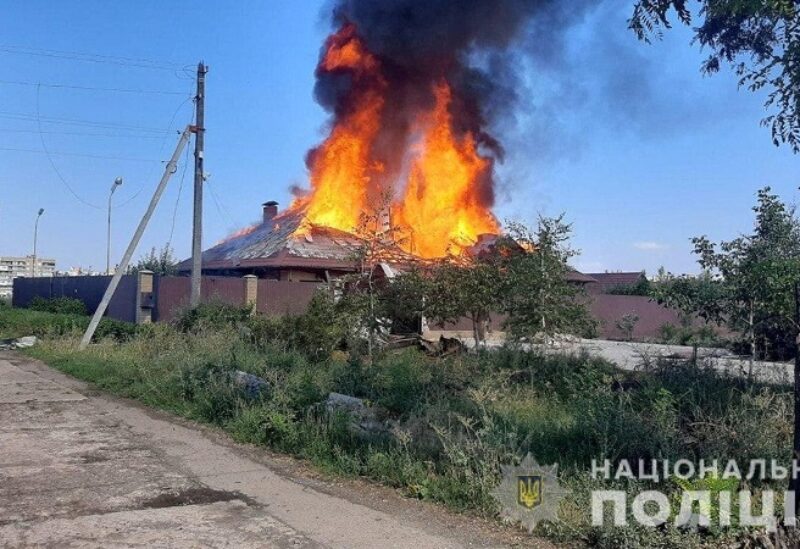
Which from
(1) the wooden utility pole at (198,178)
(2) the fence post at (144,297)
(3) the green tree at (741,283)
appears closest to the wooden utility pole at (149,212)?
(1) the wooden utility pole at (198,178)

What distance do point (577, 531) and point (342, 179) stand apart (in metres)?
21.8

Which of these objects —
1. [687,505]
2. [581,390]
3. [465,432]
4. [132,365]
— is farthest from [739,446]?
[132,365]

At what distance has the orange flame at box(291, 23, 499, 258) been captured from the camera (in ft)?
73.2

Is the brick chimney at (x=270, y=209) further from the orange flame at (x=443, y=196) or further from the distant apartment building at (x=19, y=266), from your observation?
the distant apartment building at (x=19, y=266)

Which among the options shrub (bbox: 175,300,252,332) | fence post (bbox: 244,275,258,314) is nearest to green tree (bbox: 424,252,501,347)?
shrub (bbox: 175,300,252,332)

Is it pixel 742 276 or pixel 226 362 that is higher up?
pixel 742 276

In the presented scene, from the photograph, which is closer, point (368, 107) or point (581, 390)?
point (581, 390)

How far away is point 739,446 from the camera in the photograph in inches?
215

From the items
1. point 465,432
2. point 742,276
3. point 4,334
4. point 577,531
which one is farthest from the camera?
point 4,334

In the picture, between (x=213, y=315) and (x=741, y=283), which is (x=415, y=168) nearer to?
(x=213, y=315)

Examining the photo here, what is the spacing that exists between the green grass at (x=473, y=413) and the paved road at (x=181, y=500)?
0.32 m

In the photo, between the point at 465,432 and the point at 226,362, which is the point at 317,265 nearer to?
the point at 226,362

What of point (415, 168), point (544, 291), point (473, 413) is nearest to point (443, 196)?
point (415, 168)

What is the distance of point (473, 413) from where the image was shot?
7.19 meters
